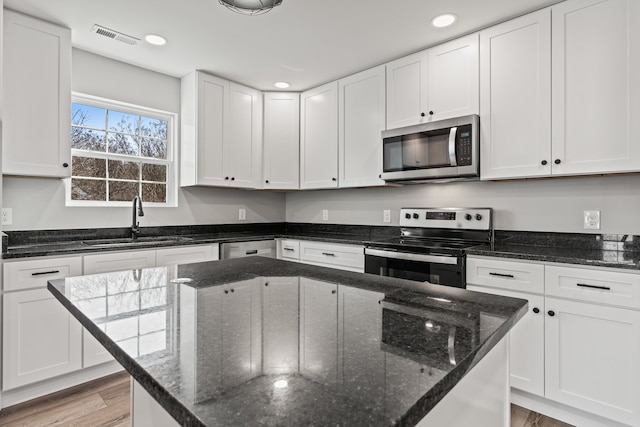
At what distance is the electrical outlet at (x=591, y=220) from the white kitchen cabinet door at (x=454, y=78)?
39.4 inches

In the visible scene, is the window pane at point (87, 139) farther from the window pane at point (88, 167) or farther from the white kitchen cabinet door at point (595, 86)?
the white kitchen cabinet door at point (595, 86)

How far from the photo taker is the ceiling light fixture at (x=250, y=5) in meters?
1.91

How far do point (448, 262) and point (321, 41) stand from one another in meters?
1.88

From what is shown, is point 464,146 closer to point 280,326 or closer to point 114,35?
point 280,326

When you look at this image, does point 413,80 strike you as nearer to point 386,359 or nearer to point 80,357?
point 386,359

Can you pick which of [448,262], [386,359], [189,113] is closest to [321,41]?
[189,113]

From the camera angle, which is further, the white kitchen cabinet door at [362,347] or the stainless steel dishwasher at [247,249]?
the stainless steel dishwasher at [247,249]

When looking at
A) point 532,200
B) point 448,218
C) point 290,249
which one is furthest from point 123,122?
point 532,200

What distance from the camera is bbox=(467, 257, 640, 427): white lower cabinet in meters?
1.76

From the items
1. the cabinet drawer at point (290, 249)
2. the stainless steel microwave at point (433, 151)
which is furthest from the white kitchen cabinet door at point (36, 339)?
the stainless steel microwave at point (433, 151)

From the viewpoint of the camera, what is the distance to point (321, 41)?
2703 mm

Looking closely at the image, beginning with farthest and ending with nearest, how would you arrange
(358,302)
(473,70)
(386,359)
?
(473,70) < (358,302) < (386,359)

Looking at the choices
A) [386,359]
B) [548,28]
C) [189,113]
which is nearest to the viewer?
[386,359]

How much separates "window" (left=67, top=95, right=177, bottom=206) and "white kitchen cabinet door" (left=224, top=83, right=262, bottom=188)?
569 mm
